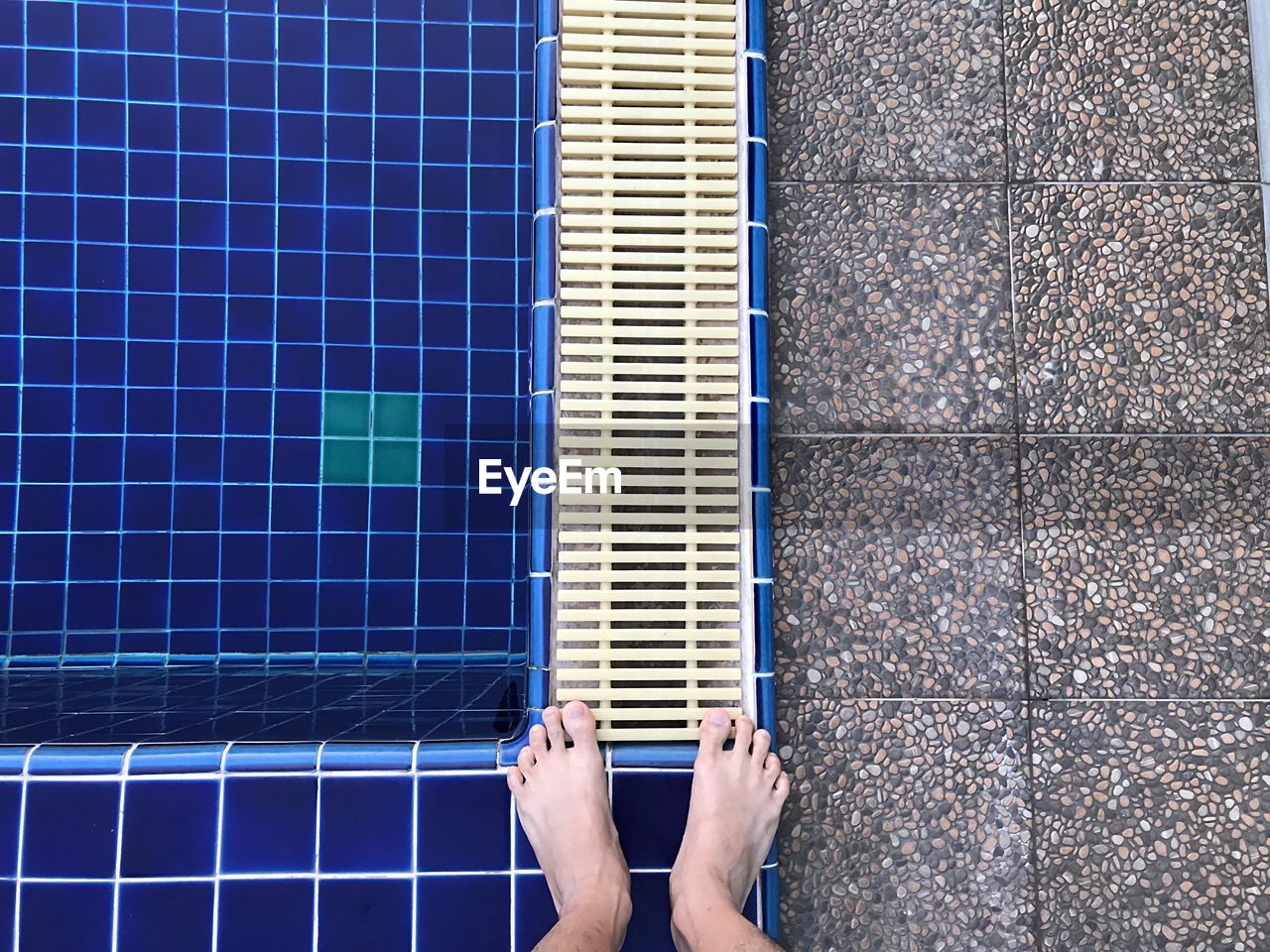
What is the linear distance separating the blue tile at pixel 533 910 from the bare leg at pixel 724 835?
7.2 inches

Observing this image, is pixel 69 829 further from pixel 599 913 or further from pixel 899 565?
pixel 899 565

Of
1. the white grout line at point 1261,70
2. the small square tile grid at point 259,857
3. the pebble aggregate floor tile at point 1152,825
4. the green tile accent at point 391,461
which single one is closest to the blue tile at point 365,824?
the small square tile grid at point 259,857

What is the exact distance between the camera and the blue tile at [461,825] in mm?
1090

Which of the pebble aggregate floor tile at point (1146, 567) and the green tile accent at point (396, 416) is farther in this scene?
the green tile accent at point (396, 416)

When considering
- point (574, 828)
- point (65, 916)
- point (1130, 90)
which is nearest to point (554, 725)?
point (574, 828)

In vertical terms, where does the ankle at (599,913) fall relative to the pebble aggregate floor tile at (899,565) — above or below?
below

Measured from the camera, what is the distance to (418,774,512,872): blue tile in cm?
109

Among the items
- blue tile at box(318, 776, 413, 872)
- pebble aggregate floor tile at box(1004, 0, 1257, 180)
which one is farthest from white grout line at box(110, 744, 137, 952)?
pebble aggregate floor tile at box(1004, 0, 1257, 180)

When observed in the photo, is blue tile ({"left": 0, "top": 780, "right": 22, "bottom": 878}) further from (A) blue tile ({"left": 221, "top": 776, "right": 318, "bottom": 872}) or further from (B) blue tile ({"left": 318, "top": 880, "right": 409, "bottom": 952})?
(B) blue tile ({"left": 318, "top": 880, "right": 409, "bottom": 952})

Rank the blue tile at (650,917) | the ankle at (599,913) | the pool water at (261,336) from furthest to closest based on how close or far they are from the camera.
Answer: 1. the pool water at (261,336)
2. the blue tile at (650,917)
3. the ankle at (599,913)

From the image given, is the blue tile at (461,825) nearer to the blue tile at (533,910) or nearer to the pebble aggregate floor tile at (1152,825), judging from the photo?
the blue tile at (533,910)

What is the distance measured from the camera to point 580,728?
1.10 m

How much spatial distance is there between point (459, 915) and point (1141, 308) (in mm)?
1379

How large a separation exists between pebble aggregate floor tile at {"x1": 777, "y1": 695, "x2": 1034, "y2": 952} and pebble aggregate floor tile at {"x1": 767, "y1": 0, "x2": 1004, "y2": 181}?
0.82m
